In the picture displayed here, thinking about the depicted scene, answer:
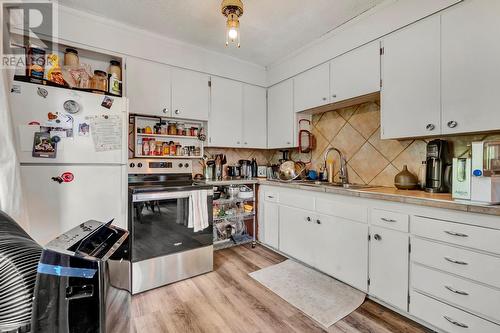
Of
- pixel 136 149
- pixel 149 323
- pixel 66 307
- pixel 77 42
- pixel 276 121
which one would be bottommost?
pixel 149 323

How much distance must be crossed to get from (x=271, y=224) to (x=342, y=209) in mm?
1054

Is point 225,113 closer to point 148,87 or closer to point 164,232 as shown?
point 148,87

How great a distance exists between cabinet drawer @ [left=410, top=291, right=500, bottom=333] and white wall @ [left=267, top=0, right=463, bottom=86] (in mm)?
2073

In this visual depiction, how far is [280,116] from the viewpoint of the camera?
10.4 feet

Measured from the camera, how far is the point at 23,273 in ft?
1.76

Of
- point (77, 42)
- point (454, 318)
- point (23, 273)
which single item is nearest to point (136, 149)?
point (77, 42)

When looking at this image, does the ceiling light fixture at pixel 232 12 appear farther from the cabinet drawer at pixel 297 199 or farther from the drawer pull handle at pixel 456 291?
the drawer pull handle at pixel 456 291

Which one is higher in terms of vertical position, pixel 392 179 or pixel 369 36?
pixel 369 36

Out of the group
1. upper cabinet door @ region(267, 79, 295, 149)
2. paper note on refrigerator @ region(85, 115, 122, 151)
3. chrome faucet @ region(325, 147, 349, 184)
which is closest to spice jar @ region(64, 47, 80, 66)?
paper note on refrigerator @ region(85, 115, 122, 151)

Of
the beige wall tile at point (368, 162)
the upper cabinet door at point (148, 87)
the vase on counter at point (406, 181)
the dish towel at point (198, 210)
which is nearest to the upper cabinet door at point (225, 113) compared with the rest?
the upper cabinet door at point (148, 87)

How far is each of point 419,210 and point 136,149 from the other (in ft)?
8.60

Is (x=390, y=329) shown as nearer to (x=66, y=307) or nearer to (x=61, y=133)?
(x=66, y=307)

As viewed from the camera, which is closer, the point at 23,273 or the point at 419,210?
the point at 23,273

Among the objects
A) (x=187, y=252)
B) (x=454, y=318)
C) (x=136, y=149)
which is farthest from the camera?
(x=136, y=149)
